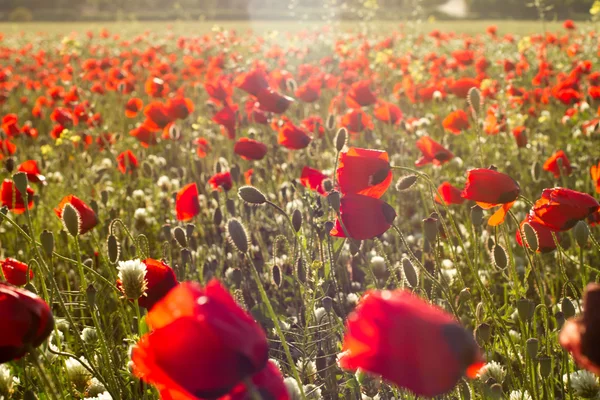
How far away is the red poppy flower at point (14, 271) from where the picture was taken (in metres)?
1.92

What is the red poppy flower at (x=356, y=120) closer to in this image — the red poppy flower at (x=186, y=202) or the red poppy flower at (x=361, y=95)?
the red poppy flower at (x=361, y=95)

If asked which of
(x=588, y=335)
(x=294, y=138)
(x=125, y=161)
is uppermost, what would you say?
(x=588, y=335)

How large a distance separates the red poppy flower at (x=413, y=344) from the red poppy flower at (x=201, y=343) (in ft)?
0.50

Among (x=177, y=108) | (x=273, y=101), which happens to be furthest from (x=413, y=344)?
(x=177, y=108)

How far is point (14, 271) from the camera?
1941 millimetres

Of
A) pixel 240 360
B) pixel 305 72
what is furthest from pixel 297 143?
pixel 305 72

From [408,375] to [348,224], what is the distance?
2.81 ft

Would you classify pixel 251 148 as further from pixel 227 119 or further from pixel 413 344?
pixel 413 344

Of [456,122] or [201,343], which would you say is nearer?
[201,343]

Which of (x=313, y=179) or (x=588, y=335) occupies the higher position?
(x=588, y=335)

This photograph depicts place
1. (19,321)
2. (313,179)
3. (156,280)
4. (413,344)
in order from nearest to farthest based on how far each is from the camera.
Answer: (413,344) < (19,321) < (156,280) < (313,179)

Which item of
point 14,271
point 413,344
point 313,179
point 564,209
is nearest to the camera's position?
point 413,344

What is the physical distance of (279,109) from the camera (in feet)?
12.0

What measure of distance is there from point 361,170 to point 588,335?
3.11 feet
